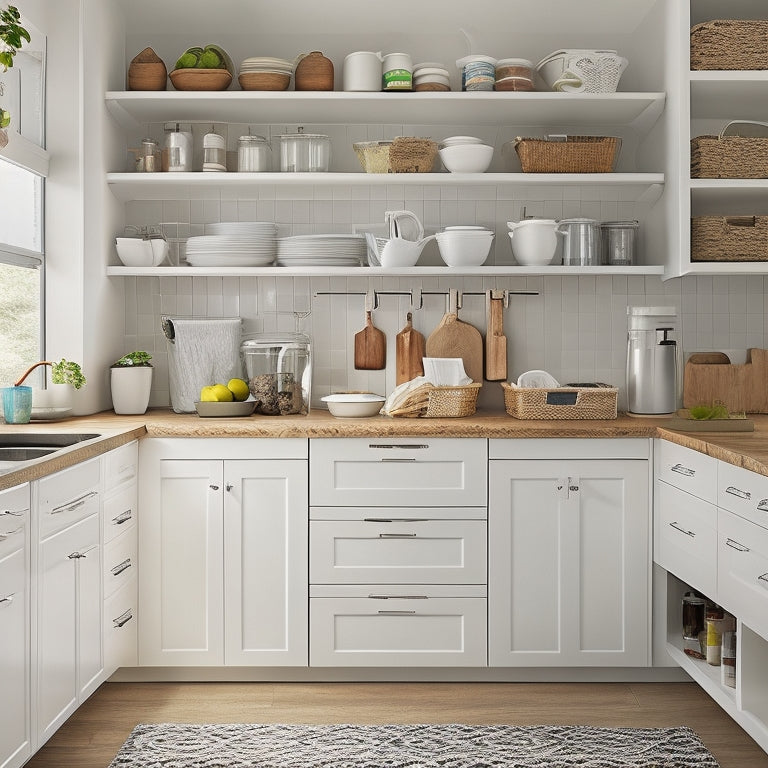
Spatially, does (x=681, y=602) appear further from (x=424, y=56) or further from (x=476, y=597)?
(x=424, y=56)

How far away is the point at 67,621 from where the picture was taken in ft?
8.10

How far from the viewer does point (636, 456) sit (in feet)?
10.1

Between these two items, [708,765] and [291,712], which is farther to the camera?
[291,712]

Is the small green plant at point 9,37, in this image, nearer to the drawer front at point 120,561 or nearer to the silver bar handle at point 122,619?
the drawer front at point 120,561

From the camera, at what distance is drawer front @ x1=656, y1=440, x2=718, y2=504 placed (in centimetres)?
262

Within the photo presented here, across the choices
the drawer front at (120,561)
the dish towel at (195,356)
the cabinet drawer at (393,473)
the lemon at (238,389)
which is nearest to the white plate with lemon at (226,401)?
the lemon at (238,389)

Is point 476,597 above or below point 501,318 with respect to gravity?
below

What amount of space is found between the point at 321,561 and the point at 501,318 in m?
1.30

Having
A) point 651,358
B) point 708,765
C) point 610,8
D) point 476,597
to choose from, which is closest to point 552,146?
point 610,8

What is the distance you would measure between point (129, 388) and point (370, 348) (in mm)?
1002

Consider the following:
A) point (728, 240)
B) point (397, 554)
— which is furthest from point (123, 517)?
point (728, 240)

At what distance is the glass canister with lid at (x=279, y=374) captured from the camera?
344 cm

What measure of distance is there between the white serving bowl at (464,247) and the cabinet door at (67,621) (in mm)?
1669

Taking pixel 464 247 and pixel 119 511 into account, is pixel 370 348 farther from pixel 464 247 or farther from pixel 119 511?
pixel 119 511
